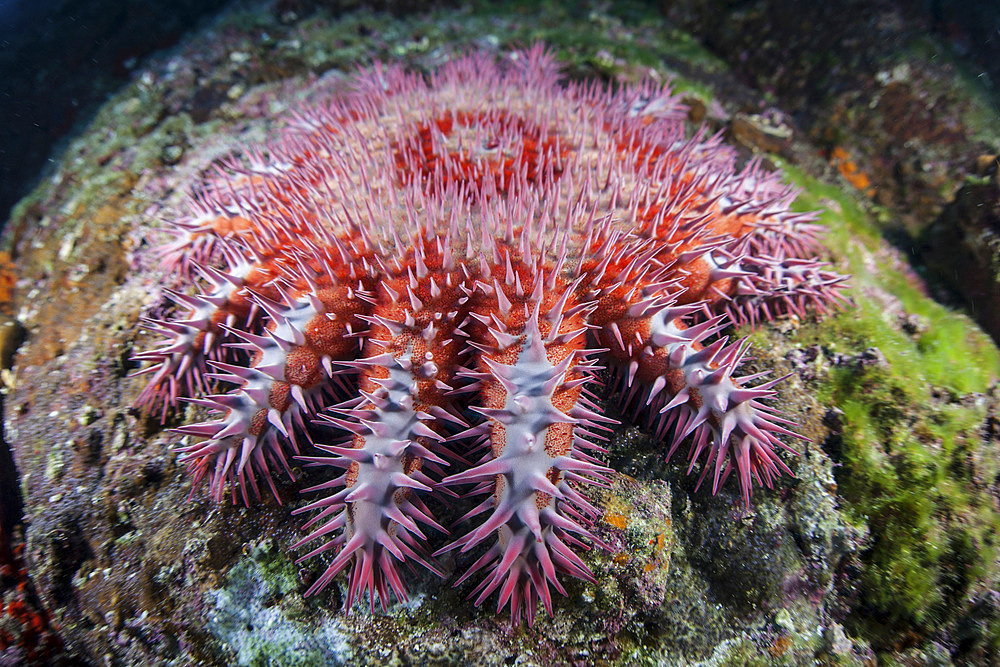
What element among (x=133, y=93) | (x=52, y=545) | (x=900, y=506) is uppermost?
(x=133, y=93)

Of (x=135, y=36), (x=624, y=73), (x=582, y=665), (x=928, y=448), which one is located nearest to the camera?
(x=582, y=665)

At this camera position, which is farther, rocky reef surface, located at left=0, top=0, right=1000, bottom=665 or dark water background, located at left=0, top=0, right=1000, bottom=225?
dark water background, located at left=0, top=0, right=1000, bottom=225

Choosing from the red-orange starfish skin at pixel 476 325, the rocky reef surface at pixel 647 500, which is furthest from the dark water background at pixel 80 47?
the red-orange starfish skin at pixel 476 325

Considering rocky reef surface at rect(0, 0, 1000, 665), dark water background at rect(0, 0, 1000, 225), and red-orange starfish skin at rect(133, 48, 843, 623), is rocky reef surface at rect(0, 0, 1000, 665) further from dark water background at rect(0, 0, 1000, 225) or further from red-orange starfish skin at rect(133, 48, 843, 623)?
dark water background at rect(0, 0, 1000, 225)

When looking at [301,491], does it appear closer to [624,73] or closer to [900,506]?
[900,506]

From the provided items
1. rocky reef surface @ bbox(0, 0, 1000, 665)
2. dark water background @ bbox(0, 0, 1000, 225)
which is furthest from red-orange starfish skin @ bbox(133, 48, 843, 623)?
dark water background @ bbox(0, 0, 1000, 225)

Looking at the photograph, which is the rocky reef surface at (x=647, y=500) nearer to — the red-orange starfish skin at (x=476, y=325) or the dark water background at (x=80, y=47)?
the red-orange starfish skin at (x=476, y=325)

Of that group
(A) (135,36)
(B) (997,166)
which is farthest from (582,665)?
(A) (135,36)
